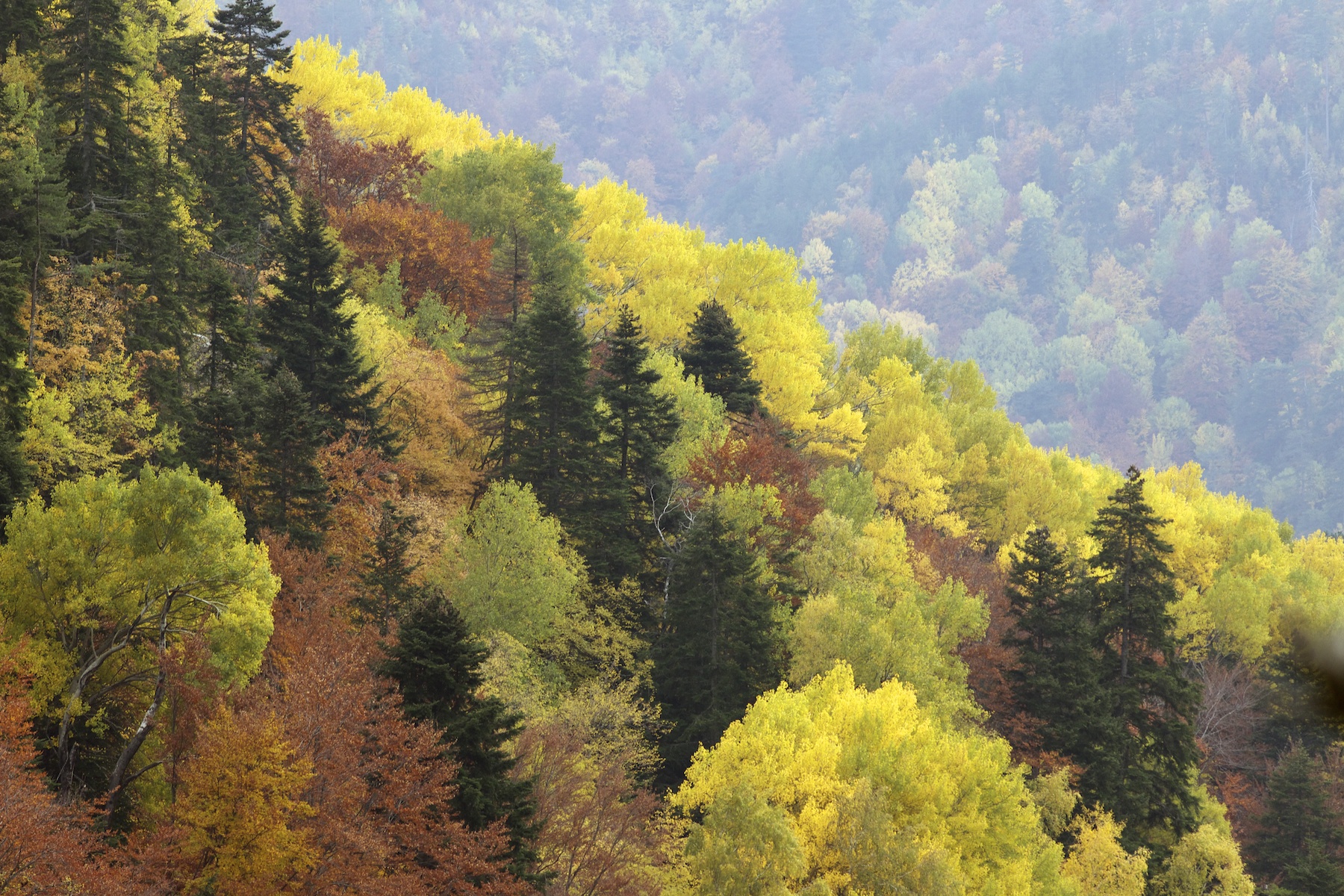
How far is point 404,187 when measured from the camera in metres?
80.1

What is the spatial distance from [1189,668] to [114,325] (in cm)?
6164

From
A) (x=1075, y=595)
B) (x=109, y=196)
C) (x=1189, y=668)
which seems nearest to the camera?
(x=109, y=196)

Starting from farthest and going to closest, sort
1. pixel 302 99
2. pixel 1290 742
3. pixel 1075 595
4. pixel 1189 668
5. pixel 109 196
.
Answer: pixel 302 99 < pixel 1189 668 < pixel 1290 742 < pixel 1075 595 < pixel 109 196

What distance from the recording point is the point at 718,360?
68.7 meters

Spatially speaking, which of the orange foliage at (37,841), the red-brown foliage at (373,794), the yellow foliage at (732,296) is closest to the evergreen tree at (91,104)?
the red-brown foliage at (373,794)

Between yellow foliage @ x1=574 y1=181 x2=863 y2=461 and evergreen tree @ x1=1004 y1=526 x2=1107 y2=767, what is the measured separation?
19601mm

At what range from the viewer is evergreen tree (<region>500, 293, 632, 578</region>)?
50.8m

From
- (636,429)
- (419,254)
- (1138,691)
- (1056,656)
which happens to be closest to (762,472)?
(636,429)

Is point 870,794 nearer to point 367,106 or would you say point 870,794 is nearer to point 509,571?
point 509,571

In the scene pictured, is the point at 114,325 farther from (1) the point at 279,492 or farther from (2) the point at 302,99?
(2) the point at 302,99

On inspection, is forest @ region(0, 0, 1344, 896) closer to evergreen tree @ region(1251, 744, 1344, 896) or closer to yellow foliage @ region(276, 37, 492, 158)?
evergreen tree @ region(1251, 744, 1344, 896)

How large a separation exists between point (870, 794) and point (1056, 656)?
61.7ft

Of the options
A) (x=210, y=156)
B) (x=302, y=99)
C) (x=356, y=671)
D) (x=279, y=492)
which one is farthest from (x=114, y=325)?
(x=302, y=99)

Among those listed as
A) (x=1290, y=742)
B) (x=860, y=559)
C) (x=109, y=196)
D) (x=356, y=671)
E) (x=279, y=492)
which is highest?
(x=1290, y=742)
